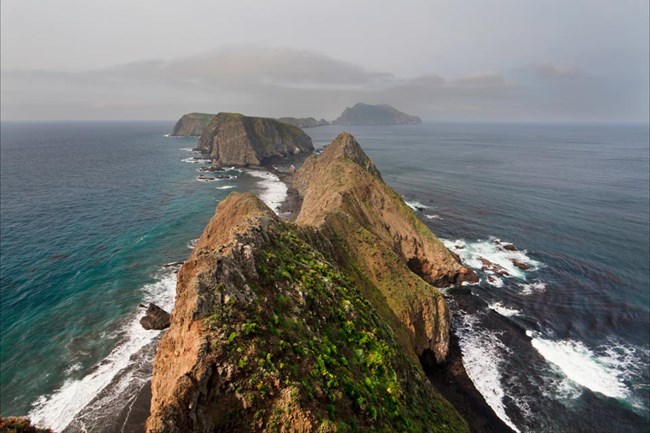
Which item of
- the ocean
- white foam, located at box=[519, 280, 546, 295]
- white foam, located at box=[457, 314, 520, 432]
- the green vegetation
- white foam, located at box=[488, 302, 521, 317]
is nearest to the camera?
the green vegetation

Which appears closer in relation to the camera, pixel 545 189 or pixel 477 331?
pixel 477 331

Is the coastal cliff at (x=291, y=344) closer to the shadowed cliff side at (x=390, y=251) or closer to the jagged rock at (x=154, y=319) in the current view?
the shadowed cliff side at (x=390, y=251)

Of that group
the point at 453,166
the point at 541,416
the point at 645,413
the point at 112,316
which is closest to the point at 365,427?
the point at 541,416

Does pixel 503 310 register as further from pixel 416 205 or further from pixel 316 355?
pixel 416 205

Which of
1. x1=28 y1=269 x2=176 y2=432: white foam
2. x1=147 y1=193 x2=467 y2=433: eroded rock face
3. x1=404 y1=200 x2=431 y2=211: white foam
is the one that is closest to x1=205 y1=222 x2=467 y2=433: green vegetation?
x1=147 y1=193 x2=467 y2=433: eroded rock face

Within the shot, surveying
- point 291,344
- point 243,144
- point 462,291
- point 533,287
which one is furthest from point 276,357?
point 243,144

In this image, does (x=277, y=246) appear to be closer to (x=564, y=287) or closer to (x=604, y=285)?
(x=564, y=287)

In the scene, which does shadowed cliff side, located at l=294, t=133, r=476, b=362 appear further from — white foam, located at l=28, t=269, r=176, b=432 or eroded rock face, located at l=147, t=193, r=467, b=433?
white foam, located at l=28, t=269, r=176, b=432

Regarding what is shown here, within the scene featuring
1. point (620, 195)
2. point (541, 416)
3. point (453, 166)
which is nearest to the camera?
point (541, 416)
